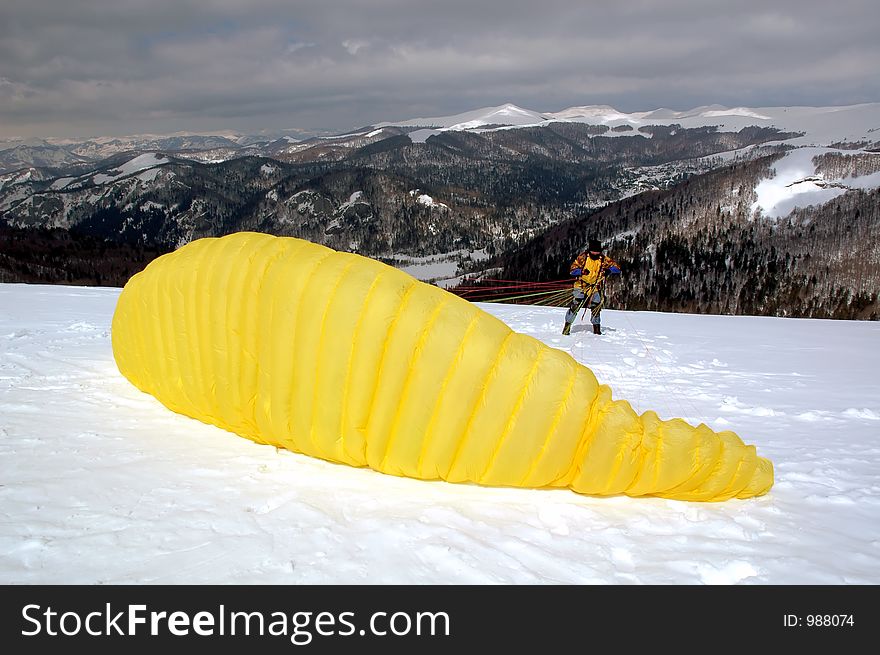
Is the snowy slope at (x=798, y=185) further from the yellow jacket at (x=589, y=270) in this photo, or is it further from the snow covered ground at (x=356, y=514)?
the snow covered ground at (x=356, y=514)

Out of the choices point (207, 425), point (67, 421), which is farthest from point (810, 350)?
point (67, 421)

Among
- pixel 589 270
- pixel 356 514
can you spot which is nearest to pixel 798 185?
pixel 589 270

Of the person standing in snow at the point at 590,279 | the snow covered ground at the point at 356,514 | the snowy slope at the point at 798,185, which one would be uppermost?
the snowy slope at the point at 798,185

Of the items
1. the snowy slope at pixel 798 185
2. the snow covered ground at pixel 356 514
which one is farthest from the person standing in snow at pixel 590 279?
the snowy slope at pixel 798 185

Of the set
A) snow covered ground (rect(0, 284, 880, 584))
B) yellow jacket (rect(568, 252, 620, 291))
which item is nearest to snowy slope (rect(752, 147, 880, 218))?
yellow jacket (rect(568, 252, 620, 291))

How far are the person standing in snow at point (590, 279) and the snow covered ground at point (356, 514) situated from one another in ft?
13.0

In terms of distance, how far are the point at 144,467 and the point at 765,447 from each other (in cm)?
569

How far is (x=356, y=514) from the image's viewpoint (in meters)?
3.58

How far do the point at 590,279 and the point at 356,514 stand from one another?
777cm

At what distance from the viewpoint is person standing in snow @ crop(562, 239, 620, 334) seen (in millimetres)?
10000

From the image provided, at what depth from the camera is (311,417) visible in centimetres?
433

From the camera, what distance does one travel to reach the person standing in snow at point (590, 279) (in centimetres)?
1000

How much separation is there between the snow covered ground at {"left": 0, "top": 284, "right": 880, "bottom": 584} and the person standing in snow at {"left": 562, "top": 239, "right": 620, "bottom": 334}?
395 centimetres

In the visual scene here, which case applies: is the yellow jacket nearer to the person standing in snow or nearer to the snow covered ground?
the person standing in snow
